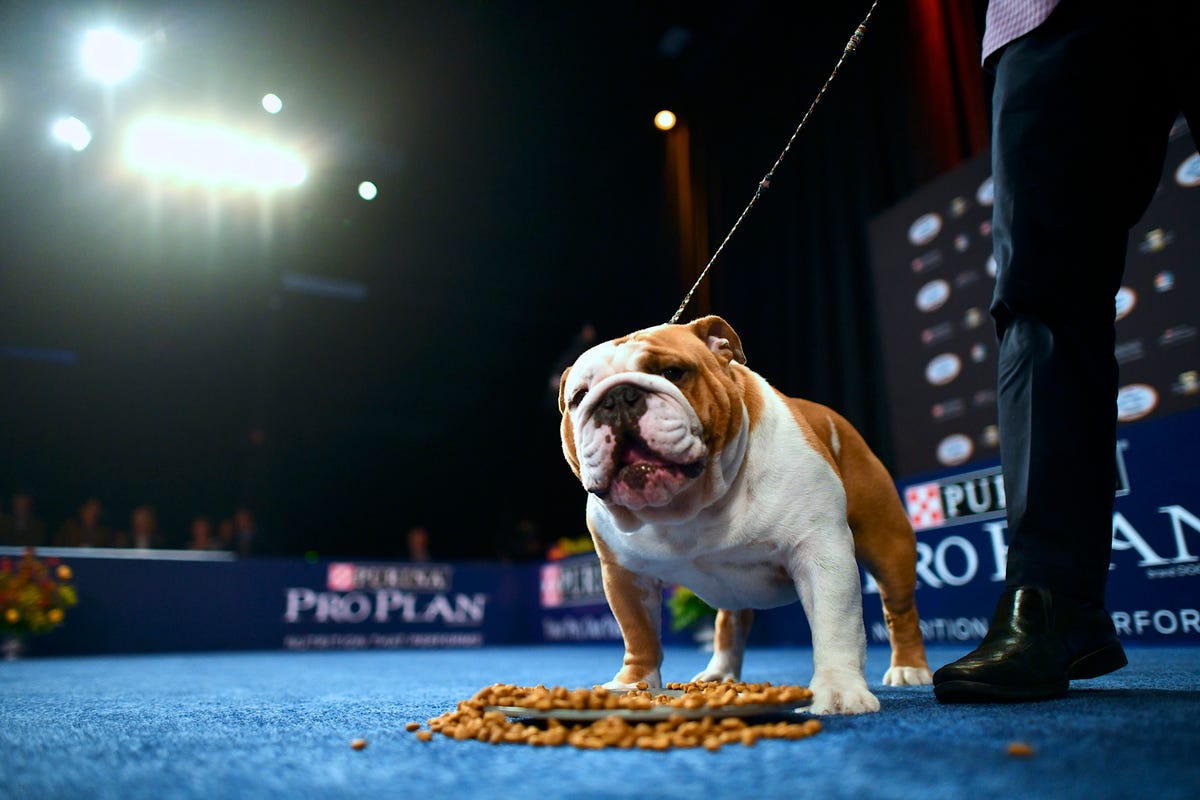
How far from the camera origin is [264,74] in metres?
6.54

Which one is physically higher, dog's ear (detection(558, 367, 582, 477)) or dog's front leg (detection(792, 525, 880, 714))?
dog's ear (detection(558, 367, 582, 477))

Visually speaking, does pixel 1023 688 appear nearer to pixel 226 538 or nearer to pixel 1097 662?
pixel 1097 662

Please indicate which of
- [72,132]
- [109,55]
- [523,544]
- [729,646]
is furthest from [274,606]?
[729,646]

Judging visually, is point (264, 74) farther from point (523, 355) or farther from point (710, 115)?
point (523, 355)

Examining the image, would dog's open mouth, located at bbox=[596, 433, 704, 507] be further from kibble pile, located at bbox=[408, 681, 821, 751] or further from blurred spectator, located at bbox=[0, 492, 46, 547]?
blurred spectator, located at bbox=[0, 492, 46, 547]

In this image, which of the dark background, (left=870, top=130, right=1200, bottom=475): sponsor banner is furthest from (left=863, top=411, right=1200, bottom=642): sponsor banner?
the dark background

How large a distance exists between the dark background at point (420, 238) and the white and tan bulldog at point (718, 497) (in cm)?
419

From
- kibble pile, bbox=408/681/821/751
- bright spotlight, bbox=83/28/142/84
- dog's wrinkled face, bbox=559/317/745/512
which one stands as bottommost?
kibble pile, bbox=408/681/821/751

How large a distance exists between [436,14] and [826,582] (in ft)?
20.4

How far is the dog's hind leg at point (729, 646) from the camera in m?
2.04

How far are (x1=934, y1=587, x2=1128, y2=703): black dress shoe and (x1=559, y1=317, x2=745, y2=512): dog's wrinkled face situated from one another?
1.78 feet

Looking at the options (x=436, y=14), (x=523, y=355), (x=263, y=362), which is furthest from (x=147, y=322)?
(x=436, y=14)

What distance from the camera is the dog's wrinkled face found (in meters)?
1.31

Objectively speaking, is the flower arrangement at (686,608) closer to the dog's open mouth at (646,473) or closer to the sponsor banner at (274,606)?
the sponsor banner at (274,606)
